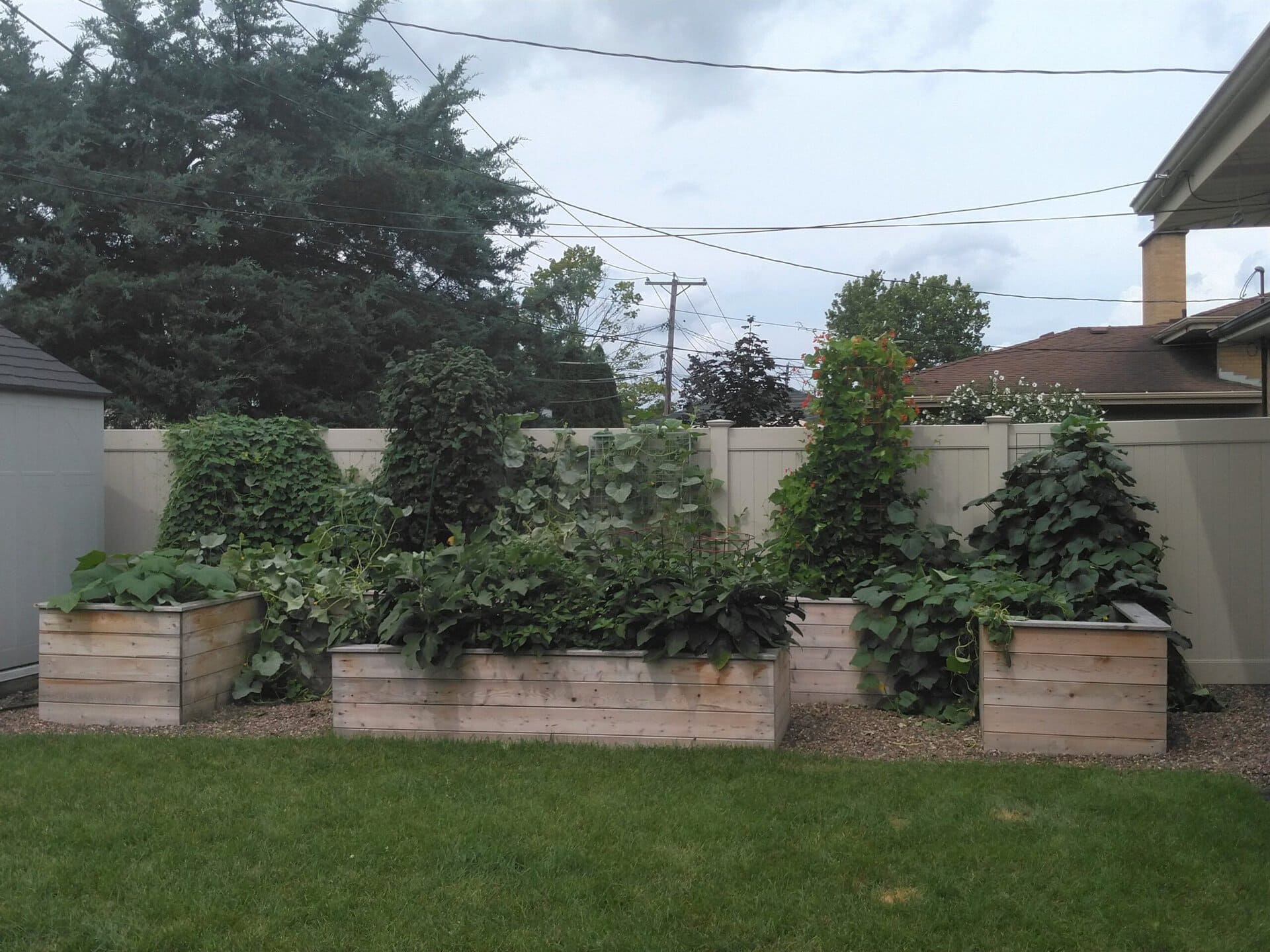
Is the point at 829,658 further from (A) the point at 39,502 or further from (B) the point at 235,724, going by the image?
(A) the point at 39,502

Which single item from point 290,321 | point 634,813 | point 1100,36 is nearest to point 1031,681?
point 634,813

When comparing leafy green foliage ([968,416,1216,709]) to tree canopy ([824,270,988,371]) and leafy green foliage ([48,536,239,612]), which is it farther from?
tree canopy ([824,270,988,371])

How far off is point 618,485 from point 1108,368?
37.7 ft

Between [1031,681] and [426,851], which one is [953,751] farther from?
[426,851]

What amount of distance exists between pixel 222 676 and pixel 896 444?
3915 millimetres

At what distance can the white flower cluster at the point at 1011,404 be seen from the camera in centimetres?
1086

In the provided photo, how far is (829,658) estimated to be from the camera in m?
5.28

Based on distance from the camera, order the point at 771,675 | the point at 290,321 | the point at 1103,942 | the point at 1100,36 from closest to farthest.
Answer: the point at 1103,942 < the point at 771,675 < the point at 1100,36 < the point at 290,321

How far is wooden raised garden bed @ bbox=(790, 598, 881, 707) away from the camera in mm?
5258

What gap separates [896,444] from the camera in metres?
5.83

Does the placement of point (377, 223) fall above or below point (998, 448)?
above

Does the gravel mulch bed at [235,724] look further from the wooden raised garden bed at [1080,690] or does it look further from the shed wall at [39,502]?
the wooden raised garden bed at [1080,690]

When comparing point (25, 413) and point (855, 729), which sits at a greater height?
point (25, 413)

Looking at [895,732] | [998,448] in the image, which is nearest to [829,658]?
[895,732]
